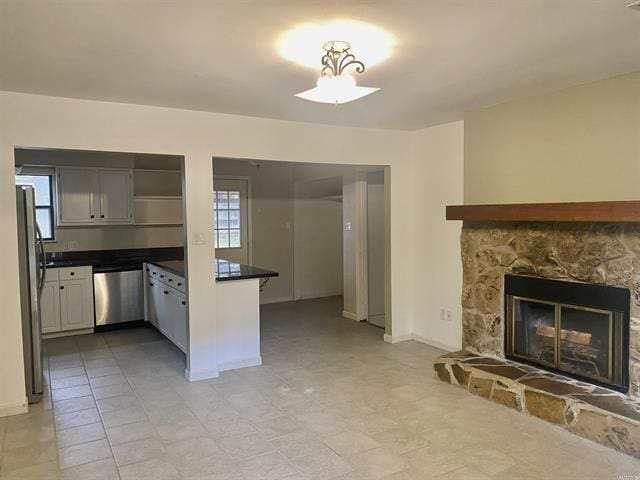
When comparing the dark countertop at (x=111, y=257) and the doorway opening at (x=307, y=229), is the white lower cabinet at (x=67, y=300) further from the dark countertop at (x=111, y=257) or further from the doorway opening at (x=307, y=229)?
the doorway opening at (x=307, y=229)

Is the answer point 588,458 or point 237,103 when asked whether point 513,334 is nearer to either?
point 588,458

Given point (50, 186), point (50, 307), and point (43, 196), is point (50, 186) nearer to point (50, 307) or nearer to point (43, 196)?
point (43, 196)

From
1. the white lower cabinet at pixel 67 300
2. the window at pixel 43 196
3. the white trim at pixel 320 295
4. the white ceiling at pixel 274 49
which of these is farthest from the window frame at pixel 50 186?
the white trim at pixel 320 295

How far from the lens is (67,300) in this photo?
5.54 meters

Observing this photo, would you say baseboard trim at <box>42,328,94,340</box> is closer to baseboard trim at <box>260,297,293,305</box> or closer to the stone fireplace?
baseboard trim at <box>260,297,293,305</box>

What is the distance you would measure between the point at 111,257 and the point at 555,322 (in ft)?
17.7

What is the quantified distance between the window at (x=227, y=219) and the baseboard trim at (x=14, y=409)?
399 centimetres

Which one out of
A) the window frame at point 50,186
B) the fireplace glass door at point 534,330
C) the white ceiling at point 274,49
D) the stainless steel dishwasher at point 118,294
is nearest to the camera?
the white ceiling at point 274,49

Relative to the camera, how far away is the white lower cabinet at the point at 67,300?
17.8 ft

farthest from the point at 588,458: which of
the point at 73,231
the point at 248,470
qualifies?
the point at 73,231

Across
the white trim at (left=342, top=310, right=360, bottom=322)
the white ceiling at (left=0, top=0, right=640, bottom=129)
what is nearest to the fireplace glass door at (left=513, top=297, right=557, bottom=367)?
the white ceiling at (left=0, top=0, right=640, bottom=129)

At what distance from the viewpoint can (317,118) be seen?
4348 millimetres

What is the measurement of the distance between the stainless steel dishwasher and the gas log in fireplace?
4383mm

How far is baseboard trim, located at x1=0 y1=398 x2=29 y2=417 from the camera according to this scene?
3406 mm
